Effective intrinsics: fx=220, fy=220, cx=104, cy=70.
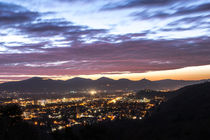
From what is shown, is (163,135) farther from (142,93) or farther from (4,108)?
(142,93)

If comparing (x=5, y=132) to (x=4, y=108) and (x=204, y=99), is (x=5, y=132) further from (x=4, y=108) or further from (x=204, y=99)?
(x=204, y=99)

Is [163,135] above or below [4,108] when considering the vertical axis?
below

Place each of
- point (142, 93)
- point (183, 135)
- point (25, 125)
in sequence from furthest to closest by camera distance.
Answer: point (142, 93) < point (25, 125) < point (183, 135)

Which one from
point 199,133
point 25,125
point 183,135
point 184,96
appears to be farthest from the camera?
point 184,96

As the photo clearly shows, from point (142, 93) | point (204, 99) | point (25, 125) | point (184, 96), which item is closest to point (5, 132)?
point (25, 125)

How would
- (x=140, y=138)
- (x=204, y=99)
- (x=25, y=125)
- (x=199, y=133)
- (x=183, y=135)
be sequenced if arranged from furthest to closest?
1. (x=204, y=99)
2. (x=140, y=138)
3. (x=25, y=125)
4. (x=183, y=135)
5. (x=199, y=133)

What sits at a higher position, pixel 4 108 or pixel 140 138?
pixel 4 108

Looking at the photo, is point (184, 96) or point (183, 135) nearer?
point (183, 135)

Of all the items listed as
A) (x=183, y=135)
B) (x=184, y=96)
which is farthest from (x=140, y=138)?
(x=184, y=96)

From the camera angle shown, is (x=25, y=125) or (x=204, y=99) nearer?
(x=25, y=125)
